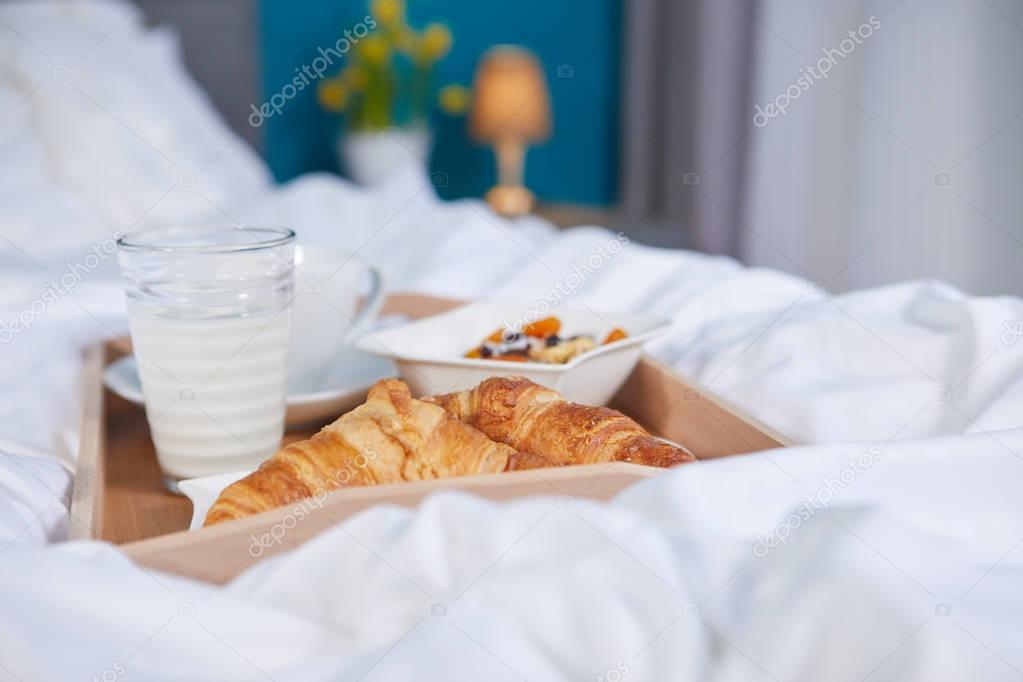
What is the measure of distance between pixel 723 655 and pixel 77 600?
328 millimetres

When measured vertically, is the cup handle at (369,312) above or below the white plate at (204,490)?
below

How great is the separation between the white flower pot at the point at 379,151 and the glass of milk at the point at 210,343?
9.86ft

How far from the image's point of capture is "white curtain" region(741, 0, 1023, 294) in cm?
242

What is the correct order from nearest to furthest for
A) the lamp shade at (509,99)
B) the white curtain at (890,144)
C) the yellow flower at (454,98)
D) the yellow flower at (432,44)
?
the white curtain at (890,144)
the yellow flower at (432,44)
the lamp shade at (509,99)
the yellow flower at (454,98)

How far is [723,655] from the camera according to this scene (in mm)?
516

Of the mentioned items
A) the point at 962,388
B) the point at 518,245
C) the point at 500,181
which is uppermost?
the point at 962,388

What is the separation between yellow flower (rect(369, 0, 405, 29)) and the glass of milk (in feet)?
10.8

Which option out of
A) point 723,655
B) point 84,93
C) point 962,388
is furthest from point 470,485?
point 84,93

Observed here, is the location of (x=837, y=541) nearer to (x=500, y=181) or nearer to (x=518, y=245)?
(x=518, y=245)

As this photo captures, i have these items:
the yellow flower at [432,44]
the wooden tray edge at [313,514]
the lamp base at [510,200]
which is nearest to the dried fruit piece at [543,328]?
the wooden tray edge at [313,514]

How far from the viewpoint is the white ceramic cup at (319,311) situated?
0.94 meters

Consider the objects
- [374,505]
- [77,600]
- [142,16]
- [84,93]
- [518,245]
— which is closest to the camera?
[77,600]

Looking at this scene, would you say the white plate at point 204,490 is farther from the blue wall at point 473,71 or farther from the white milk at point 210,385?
the blue wall at point 473,71

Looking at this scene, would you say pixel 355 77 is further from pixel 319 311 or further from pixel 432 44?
pixel 319 311
